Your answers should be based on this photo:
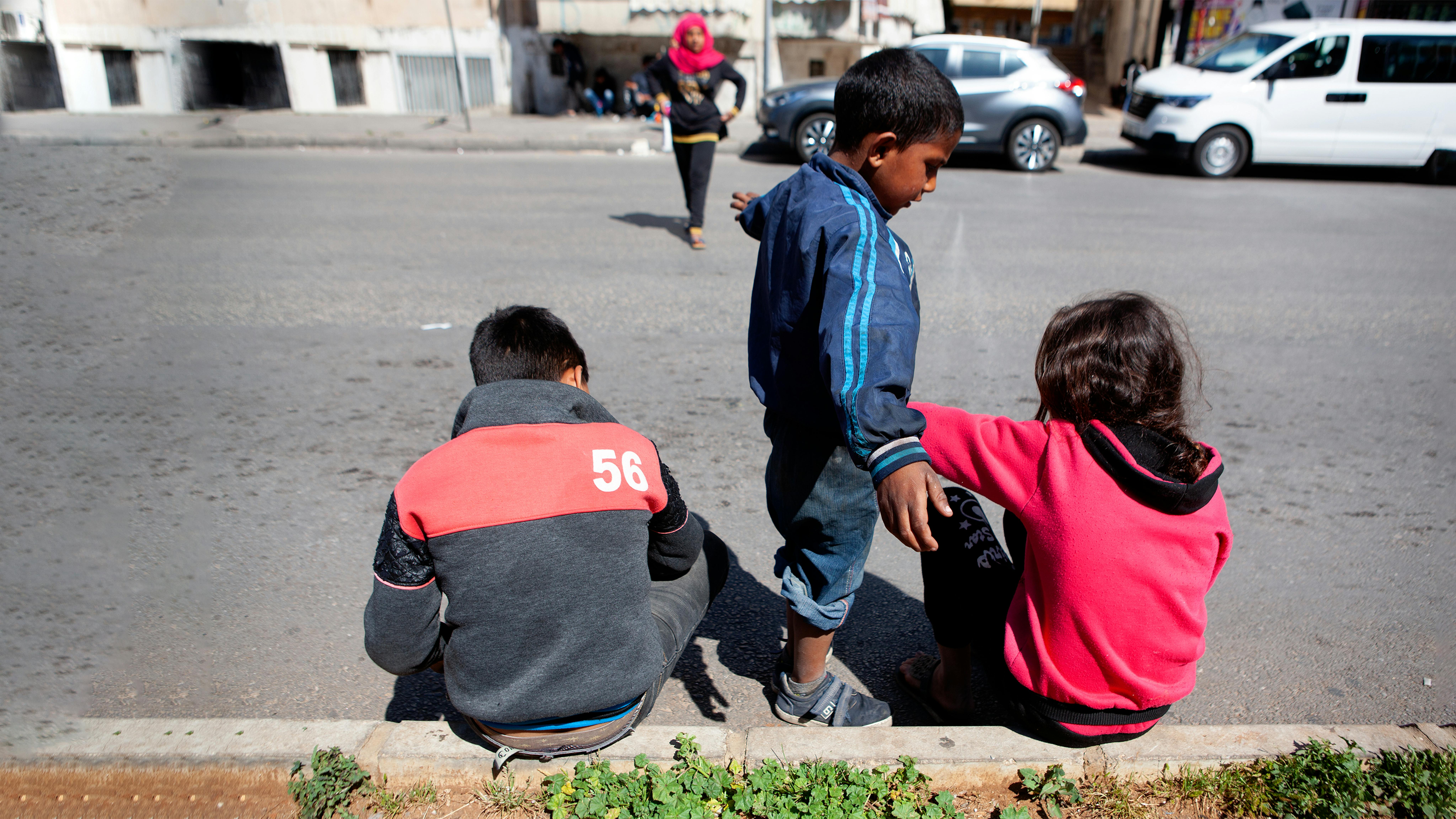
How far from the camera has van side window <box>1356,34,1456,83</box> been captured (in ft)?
37.0

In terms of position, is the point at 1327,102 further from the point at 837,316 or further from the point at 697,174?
the point at 837,316

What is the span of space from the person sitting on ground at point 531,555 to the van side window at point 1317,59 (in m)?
12.9

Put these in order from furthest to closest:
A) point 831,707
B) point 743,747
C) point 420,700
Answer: point 420,700
point 831,707
point 743,747

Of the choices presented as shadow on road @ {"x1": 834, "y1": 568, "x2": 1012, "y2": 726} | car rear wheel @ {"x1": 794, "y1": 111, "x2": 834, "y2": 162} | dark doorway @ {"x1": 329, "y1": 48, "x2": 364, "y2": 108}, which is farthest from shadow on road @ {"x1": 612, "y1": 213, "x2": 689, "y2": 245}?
dark doorway @ {"x1": 329, "y1": 48, "x2": 364, "y2": 108}

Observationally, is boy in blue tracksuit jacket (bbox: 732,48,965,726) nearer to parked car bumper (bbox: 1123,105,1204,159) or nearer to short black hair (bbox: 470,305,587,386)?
short black hair (bbox: 470,305,587,386)

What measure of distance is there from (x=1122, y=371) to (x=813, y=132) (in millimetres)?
10902

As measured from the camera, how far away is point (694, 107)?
7617mm

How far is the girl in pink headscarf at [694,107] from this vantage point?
7648 millimetres

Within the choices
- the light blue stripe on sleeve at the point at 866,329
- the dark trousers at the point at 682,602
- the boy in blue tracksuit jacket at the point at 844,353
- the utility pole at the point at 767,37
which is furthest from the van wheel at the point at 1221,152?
the light blue stripe on sleeve at the point at 866,329

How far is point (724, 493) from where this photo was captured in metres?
3.69

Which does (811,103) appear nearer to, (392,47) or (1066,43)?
(392,47)

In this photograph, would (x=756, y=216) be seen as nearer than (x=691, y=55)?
Yes

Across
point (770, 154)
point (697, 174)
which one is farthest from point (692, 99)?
point (770, 154)

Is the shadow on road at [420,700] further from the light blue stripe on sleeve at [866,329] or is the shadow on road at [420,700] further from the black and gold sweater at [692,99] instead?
the black and gold sweater at [692,99]
